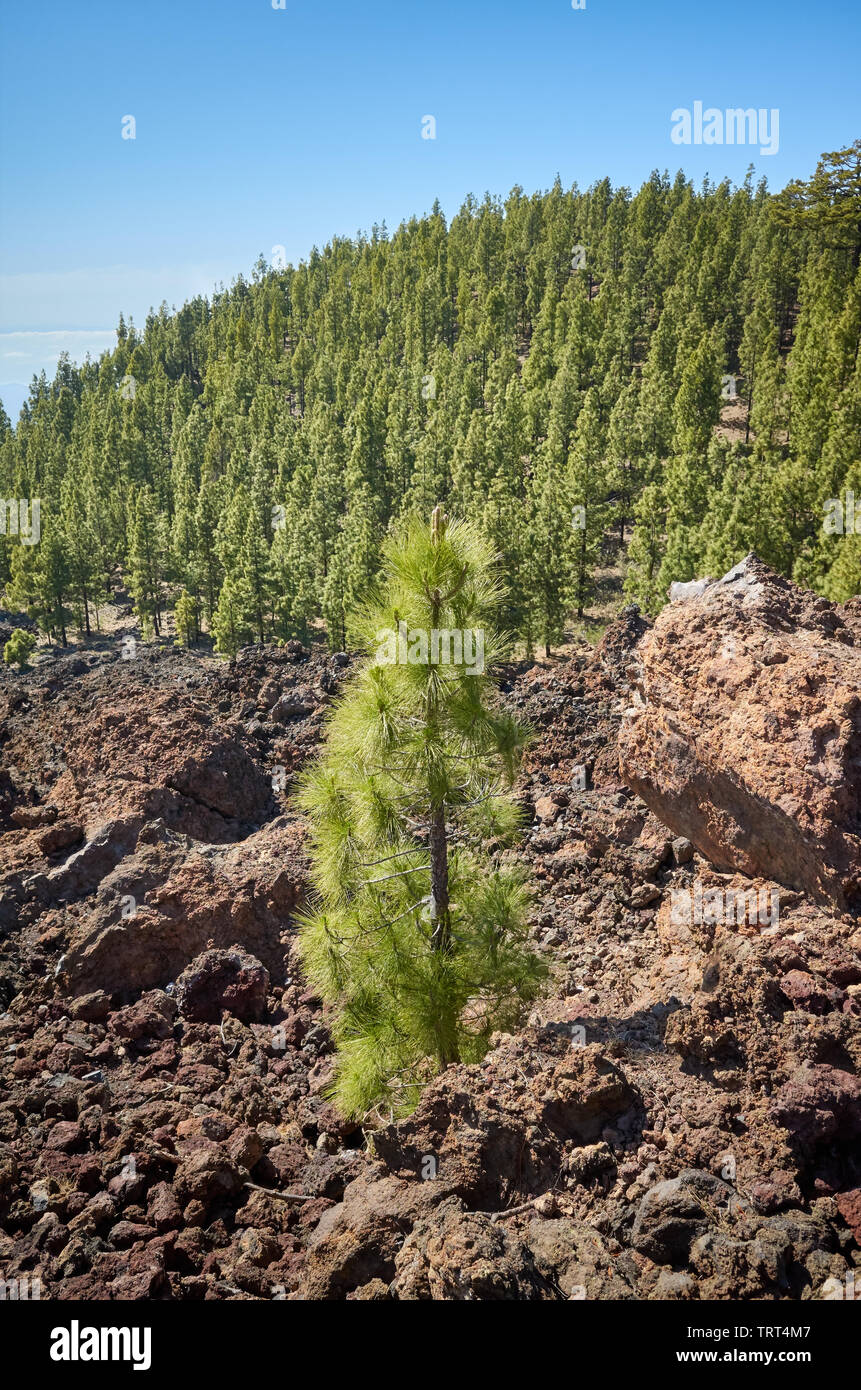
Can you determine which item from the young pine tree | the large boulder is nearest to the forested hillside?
the large boulder

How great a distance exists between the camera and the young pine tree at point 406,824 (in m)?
8.42

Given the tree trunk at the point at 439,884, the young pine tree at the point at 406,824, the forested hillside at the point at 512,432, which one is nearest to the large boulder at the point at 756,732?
the young pine tree at the point at 406,824

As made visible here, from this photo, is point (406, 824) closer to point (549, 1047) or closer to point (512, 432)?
point (549, 1047)

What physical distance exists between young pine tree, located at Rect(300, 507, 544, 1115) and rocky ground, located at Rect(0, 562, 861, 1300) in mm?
796

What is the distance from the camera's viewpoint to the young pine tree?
8.42 metres

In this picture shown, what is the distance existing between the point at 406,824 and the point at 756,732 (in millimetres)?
4002

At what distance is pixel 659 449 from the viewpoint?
5269cm

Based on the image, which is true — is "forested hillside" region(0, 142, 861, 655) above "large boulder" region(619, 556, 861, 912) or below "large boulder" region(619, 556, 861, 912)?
above

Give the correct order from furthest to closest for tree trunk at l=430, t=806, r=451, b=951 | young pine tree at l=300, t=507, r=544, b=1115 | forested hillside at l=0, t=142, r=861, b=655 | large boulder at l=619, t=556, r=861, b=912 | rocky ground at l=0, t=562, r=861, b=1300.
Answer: forested hillside at l=0, t=142, r=861, b=655 < tree trunk at l=430, t=806, r=451, b=951 < large boulder at l=619, t=556, r=861, b=912 < young pine tree at l=300, t=507, r=544, b=1115 < rocky ground at l=0, t=562, r=861, b=1300

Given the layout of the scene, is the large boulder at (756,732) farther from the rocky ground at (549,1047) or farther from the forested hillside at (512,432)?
the forested hillside at (512,432)

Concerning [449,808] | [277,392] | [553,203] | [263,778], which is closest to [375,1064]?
[449,808]

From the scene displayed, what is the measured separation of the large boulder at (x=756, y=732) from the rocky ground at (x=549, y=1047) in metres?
0.04

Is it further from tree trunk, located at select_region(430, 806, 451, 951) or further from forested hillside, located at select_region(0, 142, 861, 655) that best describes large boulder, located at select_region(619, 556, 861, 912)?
forested hillside, located at select_region(0, 142, 861, 655)

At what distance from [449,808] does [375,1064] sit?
9.00 feet
